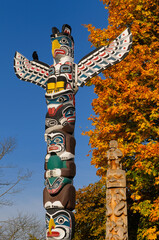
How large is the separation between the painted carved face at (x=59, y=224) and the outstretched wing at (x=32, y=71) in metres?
4.74

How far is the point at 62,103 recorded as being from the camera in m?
9.25

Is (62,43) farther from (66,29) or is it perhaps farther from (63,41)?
(66,29)

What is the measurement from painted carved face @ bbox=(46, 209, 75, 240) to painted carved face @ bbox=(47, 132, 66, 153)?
62.9 inches

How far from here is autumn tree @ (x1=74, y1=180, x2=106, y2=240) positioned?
48.5 feet

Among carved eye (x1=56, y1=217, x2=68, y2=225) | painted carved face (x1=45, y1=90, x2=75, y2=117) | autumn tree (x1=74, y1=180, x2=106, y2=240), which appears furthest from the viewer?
autumn tree (x1=74, y1=180, x2=106, y2=240)

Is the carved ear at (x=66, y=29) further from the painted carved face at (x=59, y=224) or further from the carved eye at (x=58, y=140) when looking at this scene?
the painted carved face at (x=59, y=224)

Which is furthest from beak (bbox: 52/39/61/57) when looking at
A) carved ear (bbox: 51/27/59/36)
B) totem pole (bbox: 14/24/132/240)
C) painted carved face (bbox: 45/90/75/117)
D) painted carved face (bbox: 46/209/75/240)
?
painted carved face (bbox: 46/209/75/240)

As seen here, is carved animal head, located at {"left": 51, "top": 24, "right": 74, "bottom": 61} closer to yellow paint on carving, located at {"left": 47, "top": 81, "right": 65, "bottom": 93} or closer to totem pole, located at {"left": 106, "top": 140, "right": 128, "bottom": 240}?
yellow paint on carving, located at {"left": 47, "top": 81, "right": 65, "bottom": 93}

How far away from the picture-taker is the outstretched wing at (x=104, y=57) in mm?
9711

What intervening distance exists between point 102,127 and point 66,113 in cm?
318

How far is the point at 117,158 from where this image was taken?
8938 mm

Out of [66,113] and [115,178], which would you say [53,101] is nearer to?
[66,113]

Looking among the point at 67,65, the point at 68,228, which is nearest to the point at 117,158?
the point at 68,228

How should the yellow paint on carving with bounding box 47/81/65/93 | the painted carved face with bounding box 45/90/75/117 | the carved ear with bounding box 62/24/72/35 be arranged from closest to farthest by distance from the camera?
the painted carved face with bounding box 45/90/75/117 < the yellow paint on carving with bounding box 47/81/65/93 < the carved ear with bounding box 62/24/72/35
